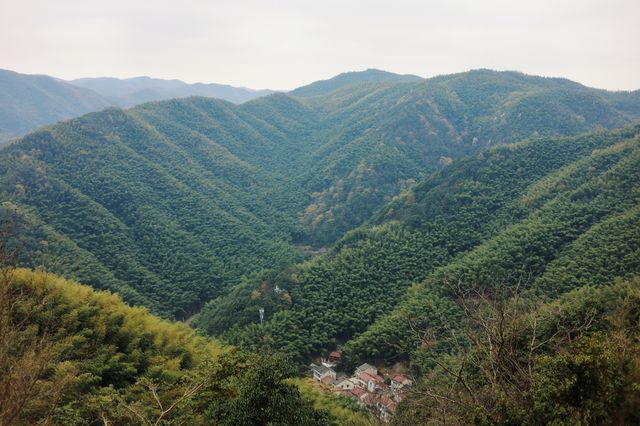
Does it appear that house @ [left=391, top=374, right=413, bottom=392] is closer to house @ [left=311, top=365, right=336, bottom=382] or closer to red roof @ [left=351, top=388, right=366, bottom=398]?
red roof @ [left=351, top=388, right=366, bottom=398]

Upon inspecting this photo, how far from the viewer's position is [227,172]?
8006 centimetres

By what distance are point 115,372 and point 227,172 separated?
2782 inches

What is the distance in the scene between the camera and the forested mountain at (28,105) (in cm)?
16212

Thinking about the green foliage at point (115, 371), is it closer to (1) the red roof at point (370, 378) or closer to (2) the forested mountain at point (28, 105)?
(1) the red roof at point (370, 378)

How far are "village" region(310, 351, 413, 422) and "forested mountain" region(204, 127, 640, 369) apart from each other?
1.45 metres

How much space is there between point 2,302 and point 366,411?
16.3 m

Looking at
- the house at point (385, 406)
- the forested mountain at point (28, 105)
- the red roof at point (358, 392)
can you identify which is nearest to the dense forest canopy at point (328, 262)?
the house at point (385, 406)

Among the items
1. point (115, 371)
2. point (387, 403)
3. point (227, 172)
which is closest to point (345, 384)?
point (387, 403)

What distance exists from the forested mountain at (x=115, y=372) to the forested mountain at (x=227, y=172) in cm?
1975

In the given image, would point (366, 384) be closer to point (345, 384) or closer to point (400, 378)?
point (345, 384)

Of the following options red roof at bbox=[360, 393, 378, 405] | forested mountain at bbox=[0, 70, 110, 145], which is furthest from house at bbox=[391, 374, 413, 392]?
forested mountain at bbox=[0, 70, 110, 145]

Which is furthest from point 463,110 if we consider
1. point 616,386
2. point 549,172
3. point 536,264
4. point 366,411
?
point 616,386

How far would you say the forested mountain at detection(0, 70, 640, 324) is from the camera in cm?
4419

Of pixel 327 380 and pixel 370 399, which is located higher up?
pixel 370 399
